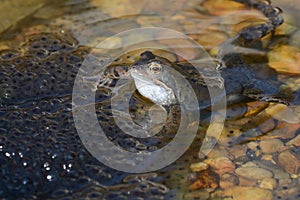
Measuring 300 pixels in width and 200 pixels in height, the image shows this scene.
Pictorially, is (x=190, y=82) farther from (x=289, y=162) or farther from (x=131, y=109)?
(x=289, y=162)

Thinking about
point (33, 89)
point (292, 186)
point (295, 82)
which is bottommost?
point (292, 186)

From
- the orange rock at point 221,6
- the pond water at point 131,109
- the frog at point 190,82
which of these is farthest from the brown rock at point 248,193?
the orange rock at point 221,6

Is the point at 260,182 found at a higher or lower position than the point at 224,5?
lower

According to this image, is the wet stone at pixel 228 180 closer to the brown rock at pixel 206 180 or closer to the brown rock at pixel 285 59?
the brown rock at pixel 206 180

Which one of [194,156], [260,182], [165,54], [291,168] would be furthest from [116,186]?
[165,54]

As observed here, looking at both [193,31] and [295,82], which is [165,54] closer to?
[193,31]

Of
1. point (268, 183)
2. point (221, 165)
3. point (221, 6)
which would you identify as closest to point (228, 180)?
point (221, 165)

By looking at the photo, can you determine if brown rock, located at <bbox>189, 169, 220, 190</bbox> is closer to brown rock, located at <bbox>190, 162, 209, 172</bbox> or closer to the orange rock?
brown rock, located at <bbox>190, 162, 209, 172</bbox>

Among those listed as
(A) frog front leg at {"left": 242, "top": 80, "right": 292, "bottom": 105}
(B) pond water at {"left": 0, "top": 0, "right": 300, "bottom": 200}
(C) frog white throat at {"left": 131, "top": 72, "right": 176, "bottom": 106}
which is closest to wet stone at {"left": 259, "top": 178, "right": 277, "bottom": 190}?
(B) pond water at {"left": 0, "top": 0, "right": 300, "bottom": 200}
